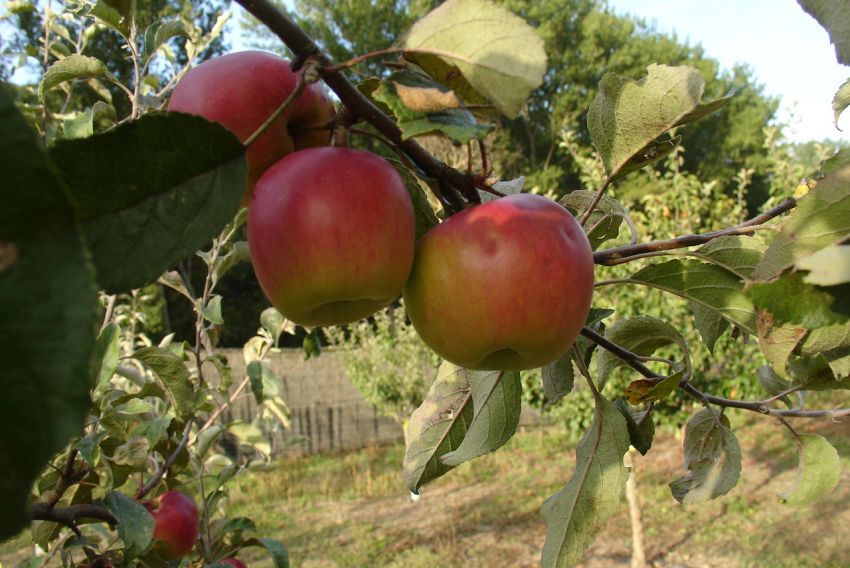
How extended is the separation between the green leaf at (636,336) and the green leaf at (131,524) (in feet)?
1.85

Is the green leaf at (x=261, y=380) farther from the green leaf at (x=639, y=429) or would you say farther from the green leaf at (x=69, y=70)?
the green leaf at (x=639, y=429)

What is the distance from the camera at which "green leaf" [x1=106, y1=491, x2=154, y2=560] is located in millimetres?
785

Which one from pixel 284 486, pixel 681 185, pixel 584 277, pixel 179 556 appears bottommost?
pixel 284 486

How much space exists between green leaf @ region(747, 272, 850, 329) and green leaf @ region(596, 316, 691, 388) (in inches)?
11.7

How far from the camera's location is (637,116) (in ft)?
1.68

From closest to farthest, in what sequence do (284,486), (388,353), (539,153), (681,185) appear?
(681,185) → (284,486) → (388,353) → (539,153)

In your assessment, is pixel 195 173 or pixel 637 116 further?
pixel 637 116

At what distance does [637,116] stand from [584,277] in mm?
162

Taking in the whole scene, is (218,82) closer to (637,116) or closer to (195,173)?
(195,173)

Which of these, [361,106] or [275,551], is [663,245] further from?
[275,551]

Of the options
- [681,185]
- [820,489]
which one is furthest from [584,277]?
[681,185]

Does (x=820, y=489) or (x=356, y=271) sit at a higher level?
(x=356, y=271)

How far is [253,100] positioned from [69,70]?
0.50 meters

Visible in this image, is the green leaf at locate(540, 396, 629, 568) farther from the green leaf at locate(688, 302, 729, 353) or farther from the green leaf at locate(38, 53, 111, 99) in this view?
the green leaf at locate(38, 53, 111, 99)
